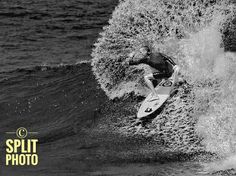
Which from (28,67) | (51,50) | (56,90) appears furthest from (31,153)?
(51,50)

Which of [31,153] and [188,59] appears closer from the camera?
[31,153]

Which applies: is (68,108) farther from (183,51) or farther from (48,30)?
(48,30)

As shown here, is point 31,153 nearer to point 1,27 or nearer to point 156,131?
point 156,131

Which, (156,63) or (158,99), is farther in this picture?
(158,99)

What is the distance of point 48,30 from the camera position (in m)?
31.4

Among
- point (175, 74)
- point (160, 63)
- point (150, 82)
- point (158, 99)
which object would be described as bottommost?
point (158, 99)

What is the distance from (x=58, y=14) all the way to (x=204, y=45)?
57.9 ft

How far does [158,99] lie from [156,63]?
1124 mm

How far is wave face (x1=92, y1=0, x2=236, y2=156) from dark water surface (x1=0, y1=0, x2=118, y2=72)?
468cm

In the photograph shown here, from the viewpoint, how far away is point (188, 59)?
18906 mm

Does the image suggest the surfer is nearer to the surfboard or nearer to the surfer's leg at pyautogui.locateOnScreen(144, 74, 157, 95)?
the surfer's leg at pyautogui.locateOnScreen(144, 74, 157, 95)

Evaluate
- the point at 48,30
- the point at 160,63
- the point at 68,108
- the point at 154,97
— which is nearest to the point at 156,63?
the point at 160,63

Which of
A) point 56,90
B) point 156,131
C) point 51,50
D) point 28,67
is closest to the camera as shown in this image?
point 156,131

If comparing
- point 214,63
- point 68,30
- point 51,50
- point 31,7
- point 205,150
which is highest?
point 31,7
